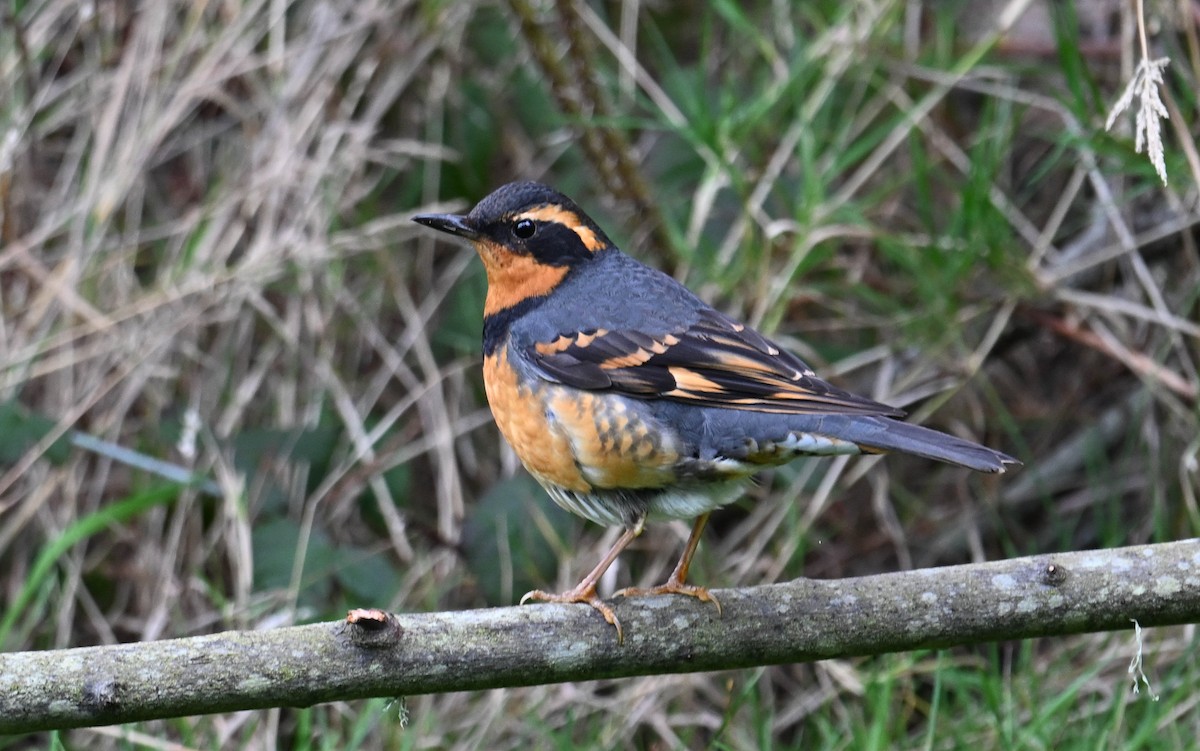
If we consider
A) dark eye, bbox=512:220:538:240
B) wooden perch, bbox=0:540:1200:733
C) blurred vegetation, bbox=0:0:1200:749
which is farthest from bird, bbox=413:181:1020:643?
blurred vegetation, bbox=0:0:1200:749

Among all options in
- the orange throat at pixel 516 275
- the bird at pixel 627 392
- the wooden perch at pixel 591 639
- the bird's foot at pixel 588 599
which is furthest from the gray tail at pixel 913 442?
the orange throat at pixel 516 275

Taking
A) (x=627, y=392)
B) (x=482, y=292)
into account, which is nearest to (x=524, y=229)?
(x=627, y=392)

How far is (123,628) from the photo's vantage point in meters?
5.69

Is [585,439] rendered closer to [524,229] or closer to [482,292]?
[524,229]

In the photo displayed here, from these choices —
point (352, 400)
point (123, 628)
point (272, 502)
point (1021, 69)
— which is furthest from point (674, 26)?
point (123, 628)

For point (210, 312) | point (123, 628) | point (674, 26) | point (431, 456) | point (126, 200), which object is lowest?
point (123, 628)

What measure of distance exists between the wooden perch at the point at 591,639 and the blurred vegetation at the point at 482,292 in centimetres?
157

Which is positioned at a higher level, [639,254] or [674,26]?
[674,26]

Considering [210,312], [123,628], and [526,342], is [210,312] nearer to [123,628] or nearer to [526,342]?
[123,628]

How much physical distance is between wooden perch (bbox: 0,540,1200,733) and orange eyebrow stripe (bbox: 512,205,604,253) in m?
1.40

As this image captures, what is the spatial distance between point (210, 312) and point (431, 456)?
116 cm

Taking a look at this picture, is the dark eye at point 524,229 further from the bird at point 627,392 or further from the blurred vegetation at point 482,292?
the blurred vegetation at point 482,292

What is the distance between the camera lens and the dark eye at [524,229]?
14.2ft

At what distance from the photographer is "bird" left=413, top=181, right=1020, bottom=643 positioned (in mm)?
3600
